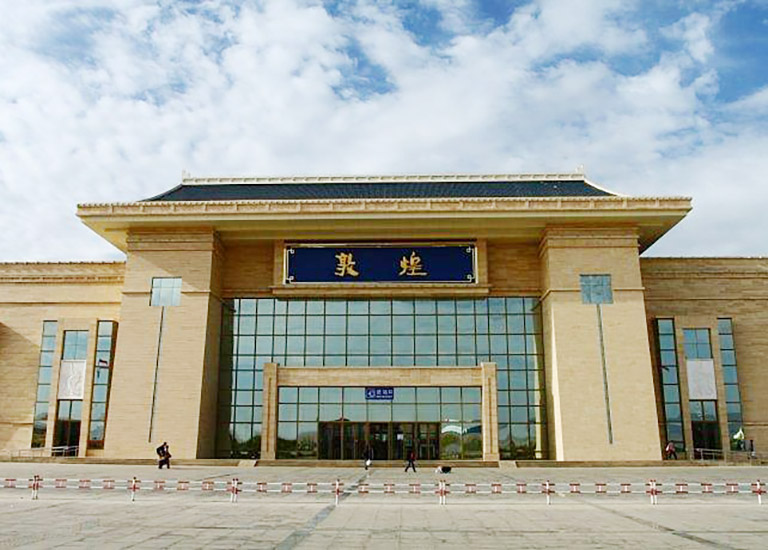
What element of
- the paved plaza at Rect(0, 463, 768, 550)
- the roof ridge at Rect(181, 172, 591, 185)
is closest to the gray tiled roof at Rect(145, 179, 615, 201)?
the roof ridge at Rect(181, 172, 591, 185)

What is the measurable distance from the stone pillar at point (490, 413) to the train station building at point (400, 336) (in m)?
0.12

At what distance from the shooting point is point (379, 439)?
120 feet

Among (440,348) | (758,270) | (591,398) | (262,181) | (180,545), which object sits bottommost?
(180,545)

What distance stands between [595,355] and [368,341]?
12.0 m

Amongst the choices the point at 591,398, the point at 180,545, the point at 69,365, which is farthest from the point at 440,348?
the point at 180,545

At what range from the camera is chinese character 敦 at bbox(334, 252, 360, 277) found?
125 ft

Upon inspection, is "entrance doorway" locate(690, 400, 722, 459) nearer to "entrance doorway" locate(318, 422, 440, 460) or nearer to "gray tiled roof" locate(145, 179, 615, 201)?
"gray tiled roof" locate(145, 179, 615, 201)

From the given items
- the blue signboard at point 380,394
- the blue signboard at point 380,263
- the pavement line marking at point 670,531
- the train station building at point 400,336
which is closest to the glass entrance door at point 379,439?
the train station building at point 400,336

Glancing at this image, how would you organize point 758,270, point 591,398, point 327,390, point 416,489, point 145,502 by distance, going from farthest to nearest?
point 758,270, point 327,390, point 591,398, point 416,489, point 145,502

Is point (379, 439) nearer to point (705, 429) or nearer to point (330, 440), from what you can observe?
point (330, 440)

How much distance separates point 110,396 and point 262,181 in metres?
14.9

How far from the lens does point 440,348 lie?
38.0m

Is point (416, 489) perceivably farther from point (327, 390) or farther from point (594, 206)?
point (594, 206)

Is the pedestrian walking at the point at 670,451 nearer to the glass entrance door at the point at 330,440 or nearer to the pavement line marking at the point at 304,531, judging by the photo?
the glass entrance door at the point at 330,440
